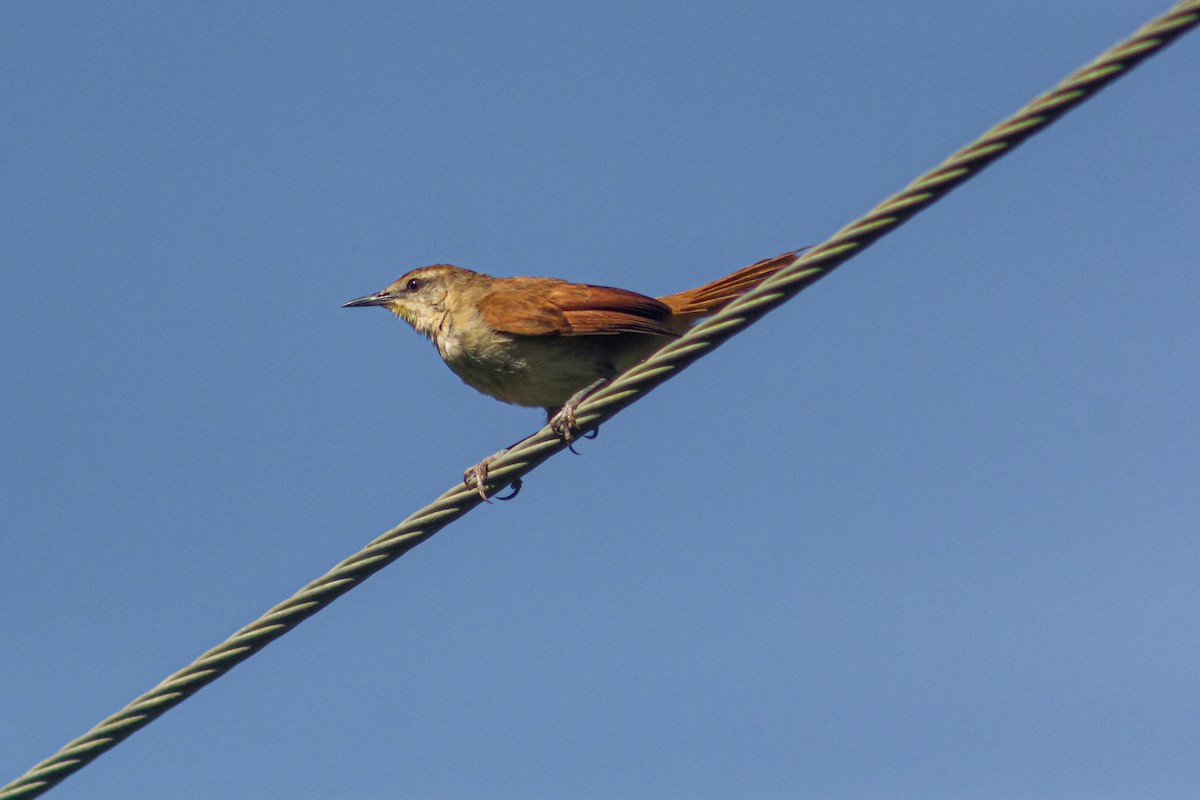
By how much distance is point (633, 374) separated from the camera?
4340mm

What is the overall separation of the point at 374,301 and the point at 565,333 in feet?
7.46

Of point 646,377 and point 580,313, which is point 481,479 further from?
point 580,313

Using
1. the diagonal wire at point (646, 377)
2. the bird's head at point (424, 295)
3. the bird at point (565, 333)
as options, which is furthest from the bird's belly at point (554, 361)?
the diagonal wire at point (646, 377)

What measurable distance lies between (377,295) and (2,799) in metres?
5.77

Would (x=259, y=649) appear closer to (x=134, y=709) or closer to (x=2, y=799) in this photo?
(x=134, y=709)

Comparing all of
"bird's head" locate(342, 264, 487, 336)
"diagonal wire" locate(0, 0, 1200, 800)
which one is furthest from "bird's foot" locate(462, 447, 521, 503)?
"bird's head" locate(342, 264, 487, 336)

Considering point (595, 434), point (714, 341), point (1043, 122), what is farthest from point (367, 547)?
point (595, 434)

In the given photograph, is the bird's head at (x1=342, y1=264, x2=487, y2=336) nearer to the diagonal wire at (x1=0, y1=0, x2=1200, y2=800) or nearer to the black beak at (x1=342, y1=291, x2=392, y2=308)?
the black beak at (x1=342, y1=291, x2=392, y2=308)

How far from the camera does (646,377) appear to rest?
14.1ft

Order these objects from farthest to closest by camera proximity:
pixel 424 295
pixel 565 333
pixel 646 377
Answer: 1. pixel 424 295
2. pixel 565 333
3. pixel 646 377

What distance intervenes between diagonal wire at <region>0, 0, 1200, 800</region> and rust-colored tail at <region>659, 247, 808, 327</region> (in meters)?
3.34

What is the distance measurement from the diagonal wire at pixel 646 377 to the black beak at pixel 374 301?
16.3 ft

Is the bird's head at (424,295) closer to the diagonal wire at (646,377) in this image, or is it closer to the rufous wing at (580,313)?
the rufous wing at (580,313)

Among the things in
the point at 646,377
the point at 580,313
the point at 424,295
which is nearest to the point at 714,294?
the point at 580,313
